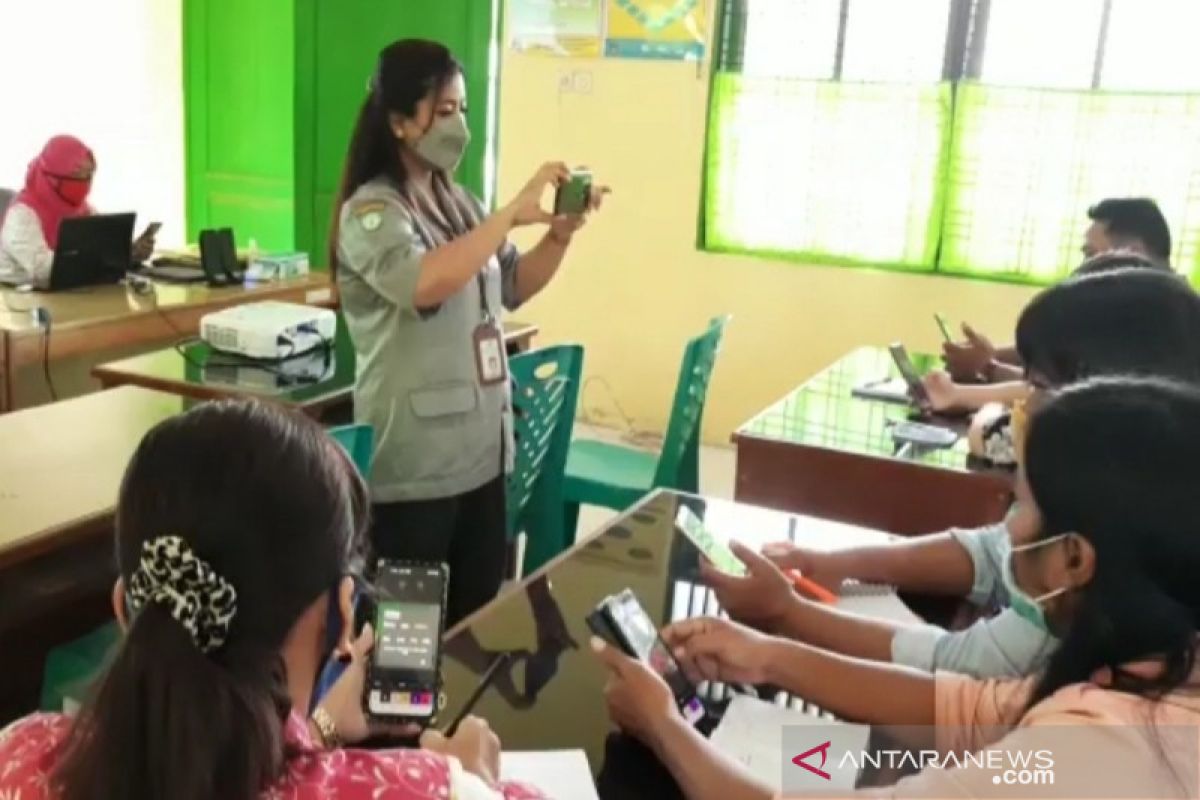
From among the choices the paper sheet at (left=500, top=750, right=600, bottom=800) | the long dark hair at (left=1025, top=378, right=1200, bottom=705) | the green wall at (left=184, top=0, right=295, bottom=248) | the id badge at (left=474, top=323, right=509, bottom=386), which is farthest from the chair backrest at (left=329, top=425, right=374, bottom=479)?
the green wall at (left=184, top=0, right=295, bottom=248)

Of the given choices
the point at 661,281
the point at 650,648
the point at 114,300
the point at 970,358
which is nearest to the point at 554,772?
the point at 650,648

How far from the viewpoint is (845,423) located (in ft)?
8.30

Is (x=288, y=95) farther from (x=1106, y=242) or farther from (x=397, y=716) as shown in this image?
(x=397, y=716)

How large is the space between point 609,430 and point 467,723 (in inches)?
155

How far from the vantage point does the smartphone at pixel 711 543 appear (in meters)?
1.55

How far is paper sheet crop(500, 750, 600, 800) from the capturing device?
1108 mm

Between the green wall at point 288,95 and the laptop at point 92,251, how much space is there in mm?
1179

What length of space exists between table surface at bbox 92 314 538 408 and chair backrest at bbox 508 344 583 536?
1.41ft

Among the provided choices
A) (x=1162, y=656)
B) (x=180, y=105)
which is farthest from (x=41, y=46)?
(x=1162, y=656)

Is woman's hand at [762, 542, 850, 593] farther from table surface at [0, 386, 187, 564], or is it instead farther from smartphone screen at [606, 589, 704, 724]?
table surface at [0, 386, 187, 564]

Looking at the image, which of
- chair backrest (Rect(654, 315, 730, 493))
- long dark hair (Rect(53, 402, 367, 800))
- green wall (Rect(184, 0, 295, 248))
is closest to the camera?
long dark hair (Rect(53, 402, 367, 800))

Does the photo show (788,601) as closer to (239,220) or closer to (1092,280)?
(1092,280)

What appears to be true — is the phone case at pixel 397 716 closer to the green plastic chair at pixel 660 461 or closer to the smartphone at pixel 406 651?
the smartphone at pixel 406 651

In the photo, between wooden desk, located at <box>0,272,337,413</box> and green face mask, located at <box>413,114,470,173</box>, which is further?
wooden desk, located at <box>0,272,337,413</box>
